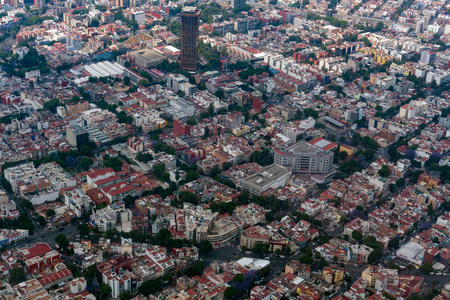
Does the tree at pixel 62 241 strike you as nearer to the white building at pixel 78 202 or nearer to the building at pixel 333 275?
the white building at pixel 78 202

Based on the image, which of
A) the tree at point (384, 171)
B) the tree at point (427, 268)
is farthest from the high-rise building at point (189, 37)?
the tree at point (427, 268)

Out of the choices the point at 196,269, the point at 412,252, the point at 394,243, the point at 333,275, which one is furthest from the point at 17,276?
the point at 412,252

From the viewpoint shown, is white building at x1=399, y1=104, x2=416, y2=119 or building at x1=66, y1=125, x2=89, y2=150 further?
white building at x1=399, y1=104, x2=416, y2=119

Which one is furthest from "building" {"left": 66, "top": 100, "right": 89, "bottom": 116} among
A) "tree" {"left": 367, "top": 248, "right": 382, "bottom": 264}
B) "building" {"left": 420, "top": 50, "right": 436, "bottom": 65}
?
"building" {"left": 420, "top": 50, "right": 436, "bottom": 65}

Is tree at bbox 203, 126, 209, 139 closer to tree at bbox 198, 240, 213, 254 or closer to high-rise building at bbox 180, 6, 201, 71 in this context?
tree at bbox 198, 240, 213, 254

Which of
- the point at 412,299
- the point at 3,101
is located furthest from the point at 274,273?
the point at 3,101

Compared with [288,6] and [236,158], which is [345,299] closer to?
[236,158]
